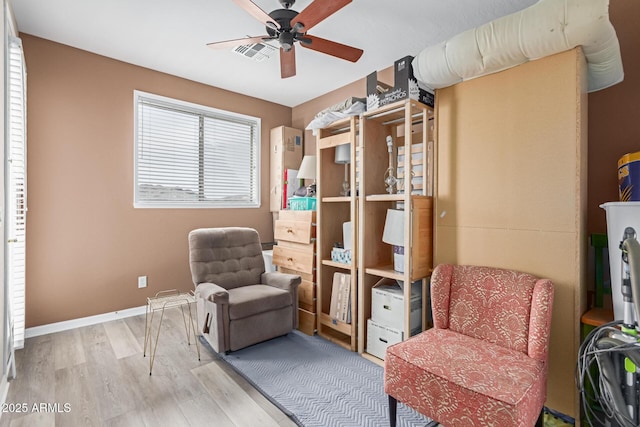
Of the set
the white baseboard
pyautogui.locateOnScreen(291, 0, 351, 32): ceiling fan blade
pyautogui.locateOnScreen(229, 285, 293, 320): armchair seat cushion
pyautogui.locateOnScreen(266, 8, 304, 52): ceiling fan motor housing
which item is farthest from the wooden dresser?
the white baseboard

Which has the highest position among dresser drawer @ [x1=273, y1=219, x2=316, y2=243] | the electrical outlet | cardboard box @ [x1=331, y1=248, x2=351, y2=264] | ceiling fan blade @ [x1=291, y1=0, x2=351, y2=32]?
ceiling fan blade @ [x1=291, y1=0, x2=351, y2=32]

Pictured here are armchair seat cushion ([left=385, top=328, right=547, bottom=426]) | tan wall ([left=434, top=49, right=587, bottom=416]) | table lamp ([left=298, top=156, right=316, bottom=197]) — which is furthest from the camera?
table lamp ([left=298, top=156, right=316, bottom=197])

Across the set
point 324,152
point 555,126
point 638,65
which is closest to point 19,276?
point 324,152

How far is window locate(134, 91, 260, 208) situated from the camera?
3.55m

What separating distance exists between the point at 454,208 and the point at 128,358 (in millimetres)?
2688

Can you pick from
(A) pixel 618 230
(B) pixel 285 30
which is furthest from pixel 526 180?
(B) pixel 285 30

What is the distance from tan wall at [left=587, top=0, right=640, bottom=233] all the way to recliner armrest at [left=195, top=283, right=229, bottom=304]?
2.53m

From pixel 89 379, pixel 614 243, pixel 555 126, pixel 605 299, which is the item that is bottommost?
pixel 89 379

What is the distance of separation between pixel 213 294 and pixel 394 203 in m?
1.68

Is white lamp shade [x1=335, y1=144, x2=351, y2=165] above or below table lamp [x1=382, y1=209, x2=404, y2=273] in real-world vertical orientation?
above

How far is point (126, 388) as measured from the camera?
81.7 inches

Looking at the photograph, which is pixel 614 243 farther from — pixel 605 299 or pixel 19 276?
pixel 19 276

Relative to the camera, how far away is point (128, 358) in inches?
98.3

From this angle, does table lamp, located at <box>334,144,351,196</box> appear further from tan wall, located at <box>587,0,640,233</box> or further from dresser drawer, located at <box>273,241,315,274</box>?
tan wall, located at <box>587,0,640,233</box>
